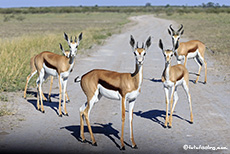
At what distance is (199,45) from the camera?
493 inches

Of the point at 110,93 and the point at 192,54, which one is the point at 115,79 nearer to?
the point at 110,93

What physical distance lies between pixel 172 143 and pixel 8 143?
312 centimetres

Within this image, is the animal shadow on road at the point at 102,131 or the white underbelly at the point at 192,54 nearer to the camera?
the animal shadow on road at the point at 102,131

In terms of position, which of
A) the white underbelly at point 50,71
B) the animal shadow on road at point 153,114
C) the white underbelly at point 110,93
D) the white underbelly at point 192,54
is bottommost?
the animal shadow on road at point 153,114

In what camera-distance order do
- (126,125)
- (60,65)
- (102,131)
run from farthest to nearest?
(60,65)
(126,125)
(102,131)

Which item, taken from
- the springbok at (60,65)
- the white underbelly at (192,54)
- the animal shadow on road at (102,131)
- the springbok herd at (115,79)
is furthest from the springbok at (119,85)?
the white underbelly at (192,54)

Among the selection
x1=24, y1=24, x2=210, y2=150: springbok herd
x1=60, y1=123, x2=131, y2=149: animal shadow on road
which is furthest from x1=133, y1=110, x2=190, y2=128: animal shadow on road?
x1=60, y1=123, x2=131, y2=149: animal shadow on road

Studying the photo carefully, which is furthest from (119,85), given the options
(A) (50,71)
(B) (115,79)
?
(A) (50,71)

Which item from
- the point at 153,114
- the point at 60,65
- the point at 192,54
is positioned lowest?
the point at 153,114

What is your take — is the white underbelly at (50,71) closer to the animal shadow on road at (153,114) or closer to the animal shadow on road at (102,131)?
the animal shadow on road at (102,131)

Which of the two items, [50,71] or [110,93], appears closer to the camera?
[110,93]

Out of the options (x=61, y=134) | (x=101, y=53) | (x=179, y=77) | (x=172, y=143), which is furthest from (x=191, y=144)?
(x=101, y=53)

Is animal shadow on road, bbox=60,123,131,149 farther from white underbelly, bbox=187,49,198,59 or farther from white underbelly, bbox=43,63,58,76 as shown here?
white underbelly, bbox=187,49,198,59

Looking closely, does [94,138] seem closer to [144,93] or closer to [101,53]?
[144,93]
